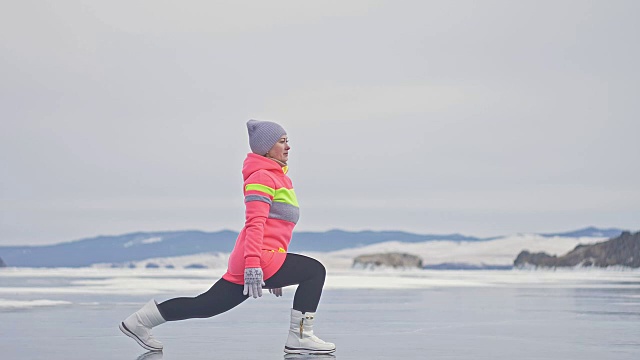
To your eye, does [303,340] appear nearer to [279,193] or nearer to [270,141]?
[279,193]

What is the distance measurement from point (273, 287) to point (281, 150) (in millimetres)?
740

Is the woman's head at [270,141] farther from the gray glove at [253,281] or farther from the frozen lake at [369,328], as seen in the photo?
the frozen lake at [369,328]

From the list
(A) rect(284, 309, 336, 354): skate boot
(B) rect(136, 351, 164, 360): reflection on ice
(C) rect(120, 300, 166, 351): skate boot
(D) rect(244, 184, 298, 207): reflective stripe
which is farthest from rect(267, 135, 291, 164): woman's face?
(B) rect(136, 351, 164, 360): reflection on ice

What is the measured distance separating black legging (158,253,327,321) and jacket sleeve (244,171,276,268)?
0.26 metres

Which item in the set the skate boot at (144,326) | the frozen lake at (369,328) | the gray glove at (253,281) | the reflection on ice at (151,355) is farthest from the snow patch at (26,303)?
the gray glove at (253,281)

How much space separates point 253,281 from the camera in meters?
5.36

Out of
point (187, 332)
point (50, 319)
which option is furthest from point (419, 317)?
point (50, 319)

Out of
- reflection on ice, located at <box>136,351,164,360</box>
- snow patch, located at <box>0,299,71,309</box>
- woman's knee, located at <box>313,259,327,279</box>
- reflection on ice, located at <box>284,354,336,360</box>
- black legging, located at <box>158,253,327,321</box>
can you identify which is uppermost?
woman's knee, located at <box>313,259,327,279</box>

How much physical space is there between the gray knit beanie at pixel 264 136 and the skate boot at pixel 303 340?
0.91m

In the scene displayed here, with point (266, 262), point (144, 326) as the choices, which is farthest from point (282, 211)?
point (144, 326)

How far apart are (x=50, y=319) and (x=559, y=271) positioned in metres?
18.9

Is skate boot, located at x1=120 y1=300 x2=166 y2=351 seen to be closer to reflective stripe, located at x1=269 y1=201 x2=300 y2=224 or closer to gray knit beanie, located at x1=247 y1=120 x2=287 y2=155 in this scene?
reflective stripe, located at x1=269 y1=201 x2=300 y2=224

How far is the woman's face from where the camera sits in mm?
5812

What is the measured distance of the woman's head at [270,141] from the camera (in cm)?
579
